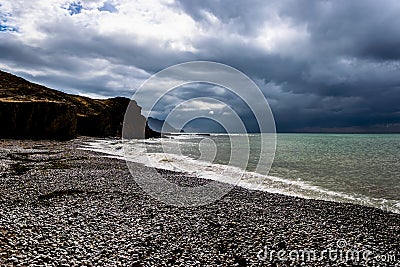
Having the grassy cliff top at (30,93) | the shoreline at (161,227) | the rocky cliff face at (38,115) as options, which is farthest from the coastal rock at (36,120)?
the shoreline at (161,227)

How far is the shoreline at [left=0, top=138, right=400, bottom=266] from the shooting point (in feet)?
38.4

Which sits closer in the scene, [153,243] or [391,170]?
[153,243]

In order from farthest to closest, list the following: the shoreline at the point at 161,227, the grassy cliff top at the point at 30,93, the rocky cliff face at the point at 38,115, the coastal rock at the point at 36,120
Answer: the grassy cliff top at the point at 30,93, the rocky cliff face at the point at 38,115, the coastal rock at the point at 36,120, the shoreline at the point at 161,227

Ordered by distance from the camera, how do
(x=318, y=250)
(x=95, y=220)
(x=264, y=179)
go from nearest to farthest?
(x=318, y=250), (x=95, y=220), (x=264, y=179)

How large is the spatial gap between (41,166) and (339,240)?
28.8 metres

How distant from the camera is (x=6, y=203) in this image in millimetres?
16984

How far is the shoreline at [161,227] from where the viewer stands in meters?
11.7

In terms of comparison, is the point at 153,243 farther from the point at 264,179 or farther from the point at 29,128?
the point at 29,128

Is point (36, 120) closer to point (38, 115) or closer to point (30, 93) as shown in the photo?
point (38, 115)

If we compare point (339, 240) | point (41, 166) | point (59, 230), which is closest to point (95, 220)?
point (59, 230)

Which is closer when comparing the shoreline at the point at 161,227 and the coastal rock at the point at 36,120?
the shoreline at the point at 161,227

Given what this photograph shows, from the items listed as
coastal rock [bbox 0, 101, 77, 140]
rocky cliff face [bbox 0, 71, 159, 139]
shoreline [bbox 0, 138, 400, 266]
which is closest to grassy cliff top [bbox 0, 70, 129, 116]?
rocky cliff face [bbox 0, 71, 159, 139]

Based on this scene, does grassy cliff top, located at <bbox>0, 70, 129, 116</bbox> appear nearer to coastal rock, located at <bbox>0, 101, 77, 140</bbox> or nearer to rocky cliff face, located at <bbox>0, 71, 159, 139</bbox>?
rocky cliff face, located at <bbox>0, 71, 159, 139</bbox>

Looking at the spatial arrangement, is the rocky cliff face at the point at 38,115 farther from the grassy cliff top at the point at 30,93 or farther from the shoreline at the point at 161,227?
the shoreline at the point at 161,227
